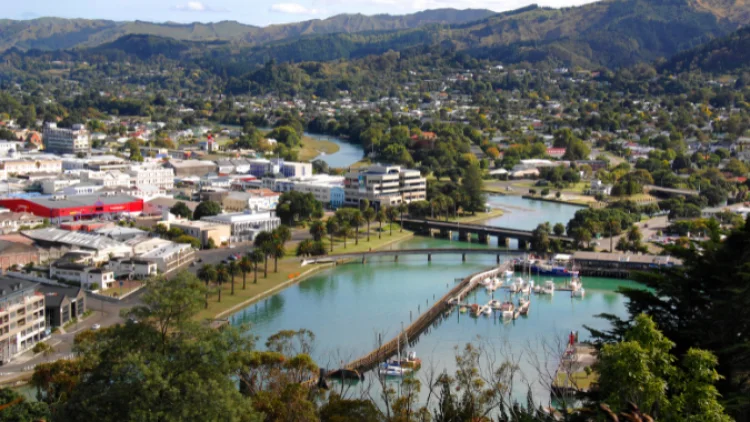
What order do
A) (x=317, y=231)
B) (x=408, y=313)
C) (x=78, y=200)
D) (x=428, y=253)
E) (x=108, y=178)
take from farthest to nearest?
(x=108, y=178) → (x=78, y=200) → (x=428, y=253) → (x=317, y=231) → (x=408, y=313)

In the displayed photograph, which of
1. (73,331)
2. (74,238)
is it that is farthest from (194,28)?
(73,331)

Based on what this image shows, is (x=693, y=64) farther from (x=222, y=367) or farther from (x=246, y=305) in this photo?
(x=222, y=367)

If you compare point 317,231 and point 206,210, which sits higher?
point 206,210

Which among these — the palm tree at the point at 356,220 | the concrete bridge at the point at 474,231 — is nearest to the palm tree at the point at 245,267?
the palm tree at the point at 356,220

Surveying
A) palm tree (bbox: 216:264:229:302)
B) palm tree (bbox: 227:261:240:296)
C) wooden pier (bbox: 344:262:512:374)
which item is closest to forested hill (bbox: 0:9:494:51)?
wooden pier (bbox: 344:262:512:374)

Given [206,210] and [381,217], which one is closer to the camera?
[206,210]

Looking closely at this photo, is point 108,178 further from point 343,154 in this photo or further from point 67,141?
point 343,154

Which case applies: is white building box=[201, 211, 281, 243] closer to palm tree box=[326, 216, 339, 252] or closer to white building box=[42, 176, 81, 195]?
palm tree box=[326, 216, 339, 252]
